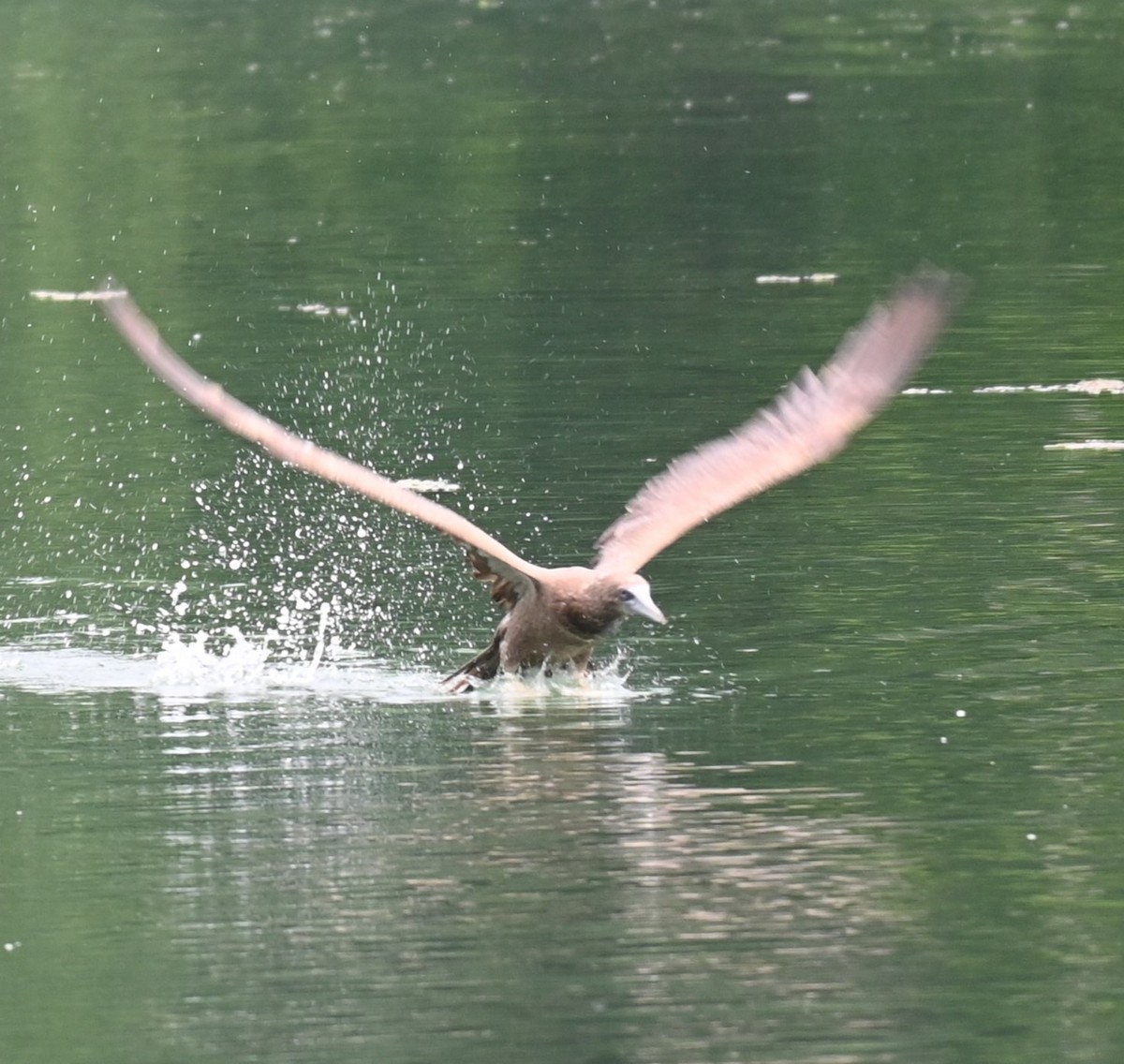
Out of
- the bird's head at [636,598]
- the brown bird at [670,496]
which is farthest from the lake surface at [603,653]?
the bird's head at [636,598]

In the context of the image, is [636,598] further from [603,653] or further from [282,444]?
[282,444]

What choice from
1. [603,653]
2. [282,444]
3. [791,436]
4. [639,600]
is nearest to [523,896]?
[282,444]

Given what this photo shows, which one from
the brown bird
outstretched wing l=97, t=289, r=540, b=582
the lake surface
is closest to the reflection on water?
the lake surface

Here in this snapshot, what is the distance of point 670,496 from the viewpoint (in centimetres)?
1252

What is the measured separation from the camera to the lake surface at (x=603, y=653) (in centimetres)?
845

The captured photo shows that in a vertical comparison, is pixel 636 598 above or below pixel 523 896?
above

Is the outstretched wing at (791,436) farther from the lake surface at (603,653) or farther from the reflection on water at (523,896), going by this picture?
the reflection on water at (523,896)

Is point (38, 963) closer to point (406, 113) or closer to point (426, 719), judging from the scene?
point (426, 719)

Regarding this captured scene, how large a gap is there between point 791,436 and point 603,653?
4.58 ft

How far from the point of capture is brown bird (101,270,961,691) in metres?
11.9

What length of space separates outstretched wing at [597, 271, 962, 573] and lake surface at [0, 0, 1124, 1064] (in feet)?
1.77

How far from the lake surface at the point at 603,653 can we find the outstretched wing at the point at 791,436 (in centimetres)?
54

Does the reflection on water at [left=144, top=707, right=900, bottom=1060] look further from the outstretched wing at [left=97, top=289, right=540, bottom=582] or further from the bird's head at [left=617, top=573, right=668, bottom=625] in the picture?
the outstretched wing at [left=97, top=289, right=540, bottom=582]

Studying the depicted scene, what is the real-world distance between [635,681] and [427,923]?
3.53 m
